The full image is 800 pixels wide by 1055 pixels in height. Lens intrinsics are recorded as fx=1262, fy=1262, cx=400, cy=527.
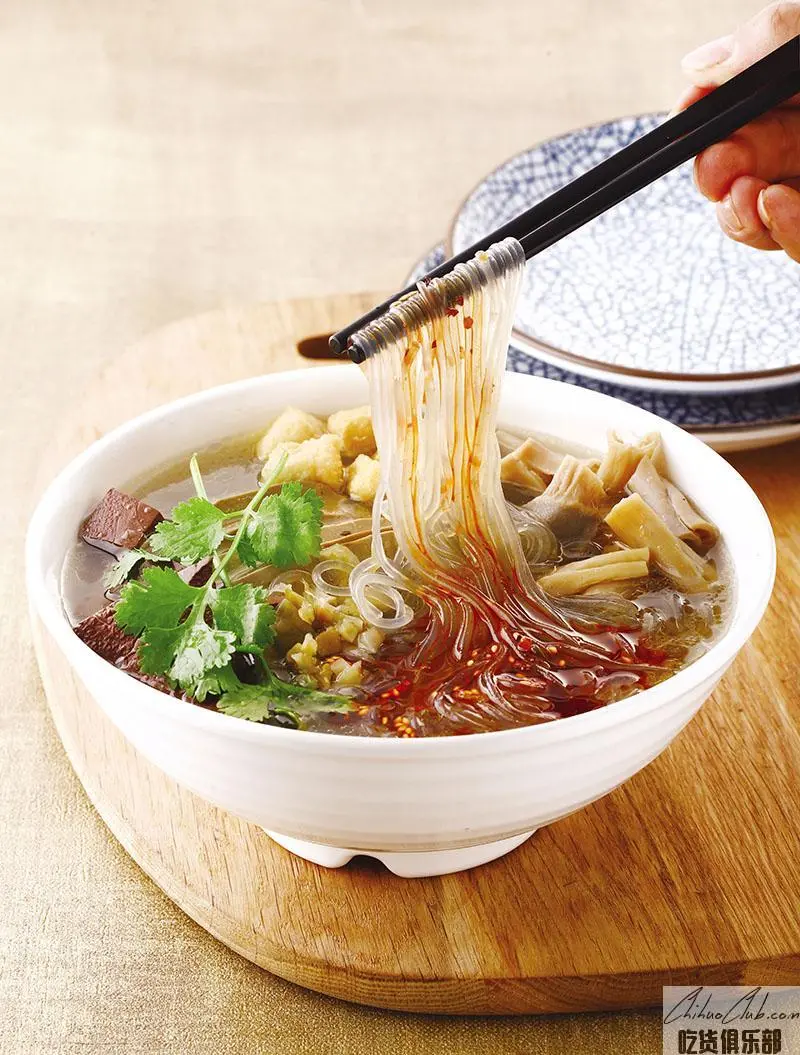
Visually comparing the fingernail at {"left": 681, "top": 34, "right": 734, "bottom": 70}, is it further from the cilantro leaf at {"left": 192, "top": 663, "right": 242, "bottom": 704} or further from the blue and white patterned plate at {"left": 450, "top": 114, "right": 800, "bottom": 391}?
the cilantro leaf at {"left": 192, "top": 663, "right": 242, "bottom": 704}

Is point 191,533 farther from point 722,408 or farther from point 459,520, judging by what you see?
point 722,408

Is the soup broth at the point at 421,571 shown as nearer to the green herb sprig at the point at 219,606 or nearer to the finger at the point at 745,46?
the green herb sprig at the point at 219,606

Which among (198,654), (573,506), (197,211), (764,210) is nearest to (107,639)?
(198,654)

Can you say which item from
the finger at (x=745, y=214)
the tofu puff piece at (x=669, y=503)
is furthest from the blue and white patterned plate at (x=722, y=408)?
the tofu puff piece at (x=669, y=503)

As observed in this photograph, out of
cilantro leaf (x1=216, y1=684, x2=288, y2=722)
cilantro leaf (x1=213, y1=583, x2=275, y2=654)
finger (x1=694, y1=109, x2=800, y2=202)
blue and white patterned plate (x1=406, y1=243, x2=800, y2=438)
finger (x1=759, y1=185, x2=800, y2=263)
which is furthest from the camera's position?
blue and white patterned plate (x1=406, y1=243, x2=800, y2=438)

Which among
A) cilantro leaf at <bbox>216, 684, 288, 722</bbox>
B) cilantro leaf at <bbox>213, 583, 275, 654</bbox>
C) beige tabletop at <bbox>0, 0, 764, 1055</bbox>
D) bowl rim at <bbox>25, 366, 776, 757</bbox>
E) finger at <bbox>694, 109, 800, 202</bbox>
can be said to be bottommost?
beige tabletop at <bbox>0, 0, 764, 1055</bbox>

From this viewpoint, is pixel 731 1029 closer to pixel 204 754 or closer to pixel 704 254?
pixel 204 754

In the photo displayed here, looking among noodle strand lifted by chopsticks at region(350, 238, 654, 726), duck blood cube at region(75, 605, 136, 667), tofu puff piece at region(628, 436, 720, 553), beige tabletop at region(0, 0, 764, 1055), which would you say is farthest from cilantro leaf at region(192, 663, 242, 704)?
tofu puff piece at region(628, 436, 720, 553)
